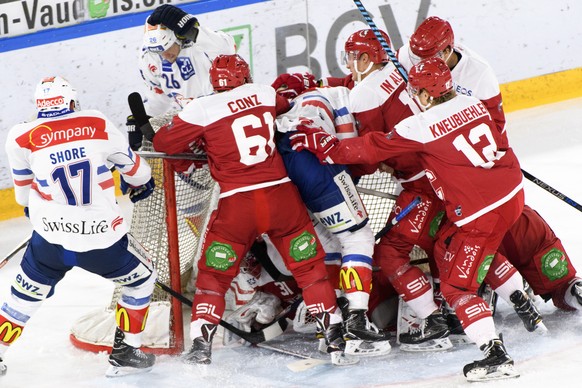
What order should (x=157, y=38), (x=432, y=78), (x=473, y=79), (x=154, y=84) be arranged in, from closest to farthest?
(x=432, y=78)
(x=473, y=79)
(x=157, y=38)
(x=154, y=84)

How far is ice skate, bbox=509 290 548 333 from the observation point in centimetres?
482

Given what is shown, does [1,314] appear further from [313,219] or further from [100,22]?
[100,22]

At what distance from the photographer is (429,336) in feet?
16.0

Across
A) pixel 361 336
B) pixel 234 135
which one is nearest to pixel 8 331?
pixel 234 135

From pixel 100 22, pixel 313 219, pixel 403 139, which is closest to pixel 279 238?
pixel 313 219

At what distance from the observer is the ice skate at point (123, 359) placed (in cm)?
473

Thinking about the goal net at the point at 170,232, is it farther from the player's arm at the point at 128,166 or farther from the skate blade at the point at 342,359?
the skate blade at the point at 342,359

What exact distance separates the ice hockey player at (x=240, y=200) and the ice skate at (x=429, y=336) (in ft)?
0.94

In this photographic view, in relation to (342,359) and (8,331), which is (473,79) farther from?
(8,331)

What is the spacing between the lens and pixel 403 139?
4.57 m

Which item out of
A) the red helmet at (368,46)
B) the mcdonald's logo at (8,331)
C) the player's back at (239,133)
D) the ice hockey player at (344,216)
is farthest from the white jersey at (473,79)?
the mcdonald's logo at (8,331)

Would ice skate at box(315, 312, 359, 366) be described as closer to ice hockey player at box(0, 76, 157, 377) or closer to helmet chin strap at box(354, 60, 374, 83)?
ice hockey player at box(0, 76, 157, 377)

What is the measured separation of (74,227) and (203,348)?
0.70 m

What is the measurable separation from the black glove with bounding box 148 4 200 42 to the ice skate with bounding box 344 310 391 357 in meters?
1.74
